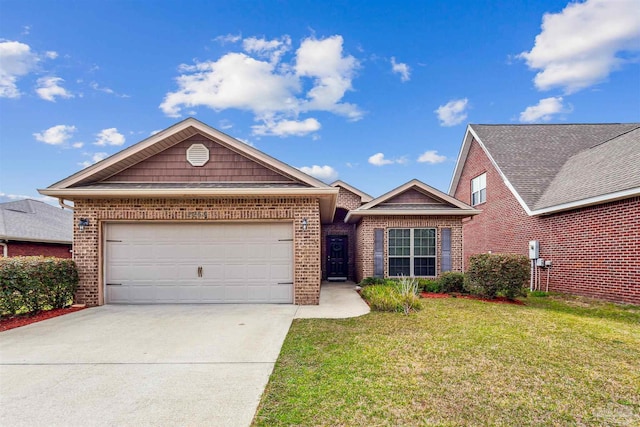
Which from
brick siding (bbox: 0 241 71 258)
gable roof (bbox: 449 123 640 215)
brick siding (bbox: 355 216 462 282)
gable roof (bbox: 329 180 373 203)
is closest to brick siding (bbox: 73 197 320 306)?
brick siding (bbox: 355 216 462 282)

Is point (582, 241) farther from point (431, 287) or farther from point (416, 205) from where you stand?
point (416, 205)

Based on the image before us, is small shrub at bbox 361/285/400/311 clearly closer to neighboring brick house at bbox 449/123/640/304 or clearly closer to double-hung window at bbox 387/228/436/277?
double-hung window at bbox 387/228/436/277

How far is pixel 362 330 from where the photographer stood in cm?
607

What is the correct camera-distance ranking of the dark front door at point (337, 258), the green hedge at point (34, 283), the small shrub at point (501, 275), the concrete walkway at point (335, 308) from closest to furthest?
the green hedge at point (34, 283) < the concrete walkway at point (335, 308) < the small shrub at point (501, 275) < the dark front door at point (337, 258)

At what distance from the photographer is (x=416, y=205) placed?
12.9 meters

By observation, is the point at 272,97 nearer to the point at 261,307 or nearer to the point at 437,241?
the point at 437,241

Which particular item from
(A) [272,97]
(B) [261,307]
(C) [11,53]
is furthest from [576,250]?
(C) [11,53]

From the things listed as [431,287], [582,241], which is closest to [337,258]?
[431,287]

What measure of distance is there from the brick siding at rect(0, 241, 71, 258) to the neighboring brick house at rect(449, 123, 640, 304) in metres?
21.2

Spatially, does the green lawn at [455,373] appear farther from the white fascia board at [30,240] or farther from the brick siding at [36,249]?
the brick siding at [36,249]

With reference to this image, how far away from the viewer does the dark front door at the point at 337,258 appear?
54.5 feet

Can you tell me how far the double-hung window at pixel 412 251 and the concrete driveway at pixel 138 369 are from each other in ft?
21.8

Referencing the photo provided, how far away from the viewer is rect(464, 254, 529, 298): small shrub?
916 cm

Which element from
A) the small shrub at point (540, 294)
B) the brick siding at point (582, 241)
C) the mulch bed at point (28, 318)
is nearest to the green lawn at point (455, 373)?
the brick siding at point (582, 241)
